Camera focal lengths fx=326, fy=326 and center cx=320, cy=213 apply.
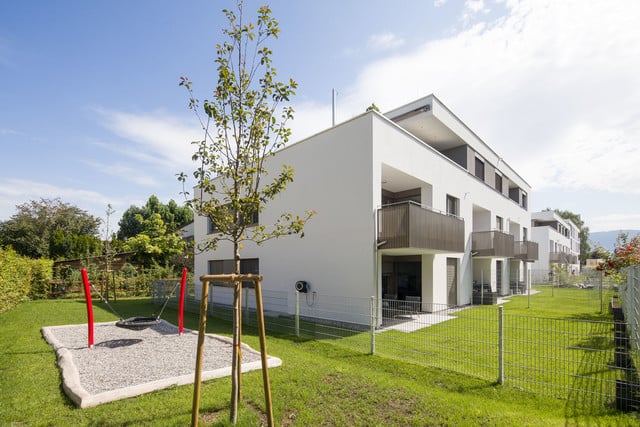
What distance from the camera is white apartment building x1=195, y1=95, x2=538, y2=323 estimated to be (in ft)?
31.9

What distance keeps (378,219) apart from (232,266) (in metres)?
8.22

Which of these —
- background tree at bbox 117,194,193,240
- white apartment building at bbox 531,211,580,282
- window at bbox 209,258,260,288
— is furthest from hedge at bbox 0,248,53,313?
white apartment building at bbox 531,211,580,282

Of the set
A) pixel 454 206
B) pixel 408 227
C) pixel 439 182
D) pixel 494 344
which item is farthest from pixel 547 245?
pixel 494 344

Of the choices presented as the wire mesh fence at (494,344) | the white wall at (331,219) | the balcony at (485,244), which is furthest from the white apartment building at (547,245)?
the white wall at (331,219)

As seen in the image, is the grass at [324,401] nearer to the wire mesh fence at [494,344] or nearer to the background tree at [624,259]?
the wire mesh fence at [494,344]

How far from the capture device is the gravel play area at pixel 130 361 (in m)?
4.53

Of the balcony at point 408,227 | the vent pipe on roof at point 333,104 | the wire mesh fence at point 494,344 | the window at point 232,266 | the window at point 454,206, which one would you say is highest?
the vent pipe on roof at point 333,104

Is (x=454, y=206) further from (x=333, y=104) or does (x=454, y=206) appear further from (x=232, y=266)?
(x=232, y=266)

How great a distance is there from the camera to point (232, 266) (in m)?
15.1

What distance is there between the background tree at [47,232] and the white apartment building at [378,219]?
39.3ft

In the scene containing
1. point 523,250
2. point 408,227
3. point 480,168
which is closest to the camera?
point 408,227

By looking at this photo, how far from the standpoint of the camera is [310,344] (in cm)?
754

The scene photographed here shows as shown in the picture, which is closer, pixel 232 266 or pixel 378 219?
pixel 378 219

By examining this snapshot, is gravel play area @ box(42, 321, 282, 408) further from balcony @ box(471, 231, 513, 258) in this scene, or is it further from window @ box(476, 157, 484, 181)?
window @ box(476, 157, 484, 181)
